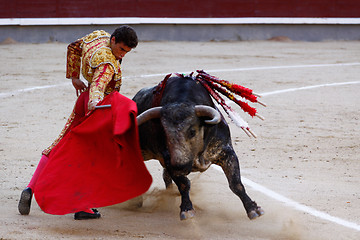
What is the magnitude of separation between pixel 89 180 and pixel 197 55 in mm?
6707

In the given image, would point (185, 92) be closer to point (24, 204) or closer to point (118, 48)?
point (118, 48)

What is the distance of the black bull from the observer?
2975 millimetres

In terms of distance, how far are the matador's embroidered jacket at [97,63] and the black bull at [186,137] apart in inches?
9.2

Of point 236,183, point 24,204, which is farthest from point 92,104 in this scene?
point 236,183

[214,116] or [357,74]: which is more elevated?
[214,116]

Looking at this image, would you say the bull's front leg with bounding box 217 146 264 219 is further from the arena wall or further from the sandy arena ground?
the arena wall

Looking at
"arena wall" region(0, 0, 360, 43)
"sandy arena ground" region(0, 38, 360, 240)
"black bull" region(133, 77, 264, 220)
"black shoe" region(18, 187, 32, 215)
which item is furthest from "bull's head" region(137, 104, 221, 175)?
"arena wall" region(0, 0, 360, 43)

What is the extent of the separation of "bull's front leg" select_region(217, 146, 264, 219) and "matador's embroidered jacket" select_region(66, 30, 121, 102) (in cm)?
66

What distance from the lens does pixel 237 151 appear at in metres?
4.66

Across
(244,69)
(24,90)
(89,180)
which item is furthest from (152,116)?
(244,69)

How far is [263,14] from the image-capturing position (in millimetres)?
11875

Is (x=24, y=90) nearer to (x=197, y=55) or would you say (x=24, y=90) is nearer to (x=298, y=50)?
(x=197, y=55)

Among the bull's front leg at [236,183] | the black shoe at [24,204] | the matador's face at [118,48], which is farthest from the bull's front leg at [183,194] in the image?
the black shoe at [24,204]

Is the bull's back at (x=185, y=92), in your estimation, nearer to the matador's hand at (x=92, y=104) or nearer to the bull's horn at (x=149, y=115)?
the bull's horn at (x=149, y=115)
